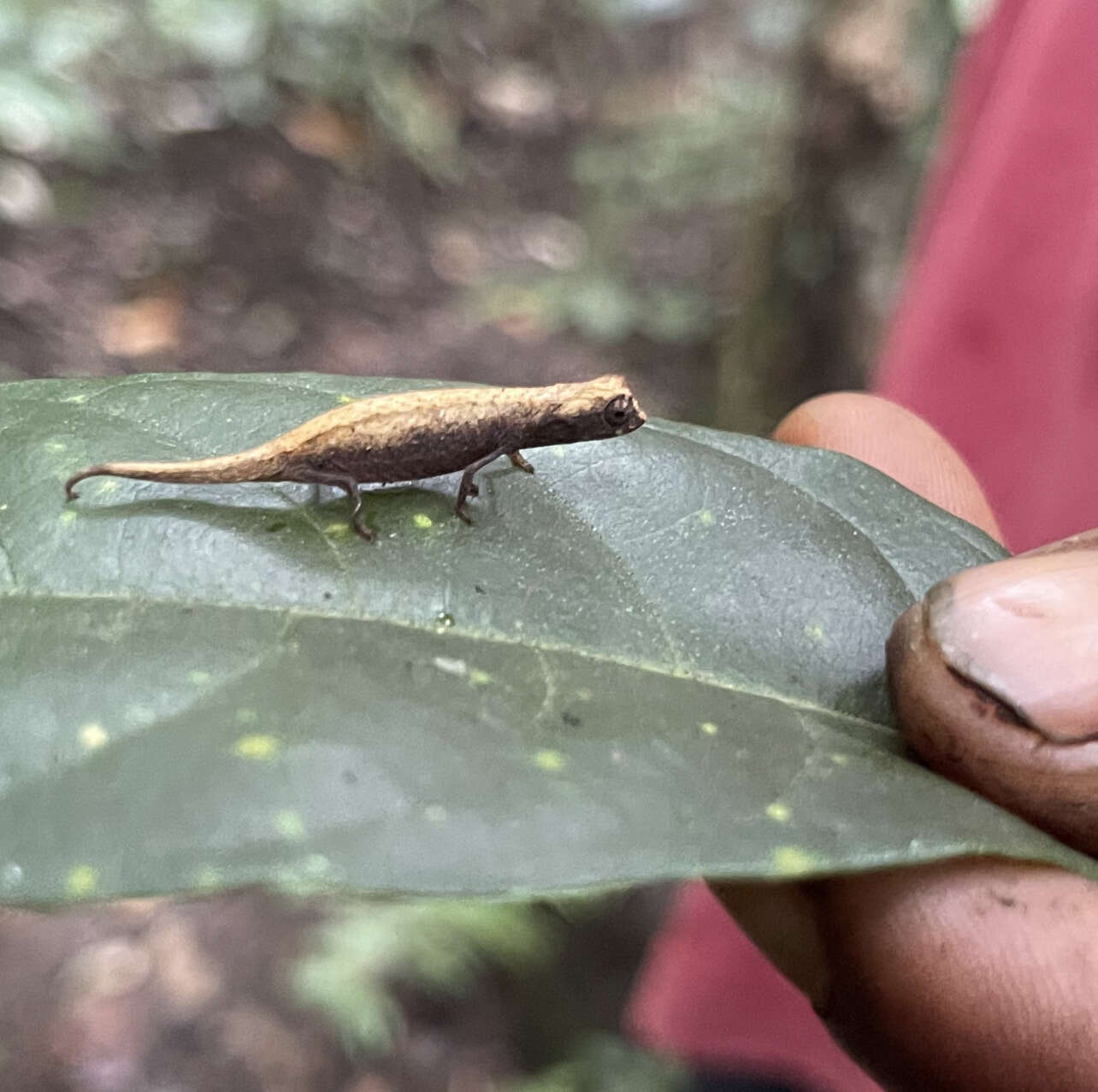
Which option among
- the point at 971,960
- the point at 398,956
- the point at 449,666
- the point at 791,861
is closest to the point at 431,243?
the point at 398,956

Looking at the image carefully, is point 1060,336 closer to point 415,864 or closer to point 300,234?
point 415,864

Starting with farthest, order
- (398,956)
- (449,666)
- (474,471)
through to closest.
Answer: (398,956)
(474,471)
(449,666)

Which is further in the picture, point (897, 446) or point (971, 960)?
point (897, 446)

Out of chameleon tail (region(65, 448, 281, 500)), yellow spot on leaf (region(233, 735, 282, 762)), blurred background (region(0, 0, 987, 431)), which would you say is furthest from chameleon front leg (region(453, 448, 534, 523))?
blurred background (region(0, 0, 987, 431))

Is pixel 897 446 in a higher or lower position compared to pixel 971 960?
higher

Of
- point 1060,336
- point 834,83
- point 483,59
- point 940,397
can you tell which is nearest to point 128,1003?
point 940,397

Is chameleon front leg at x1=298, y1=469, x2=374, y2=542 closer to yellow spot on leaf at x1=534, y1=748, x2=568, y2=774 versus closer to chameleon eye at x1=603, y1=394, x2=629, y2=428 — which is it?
chameleon eye at x1=603, y1=394, x2=629, y2=428

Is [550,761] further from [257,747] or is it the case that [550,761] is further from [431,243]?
[431,243]
